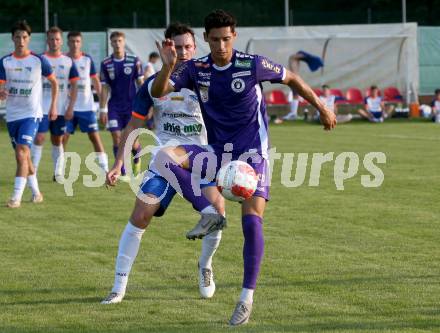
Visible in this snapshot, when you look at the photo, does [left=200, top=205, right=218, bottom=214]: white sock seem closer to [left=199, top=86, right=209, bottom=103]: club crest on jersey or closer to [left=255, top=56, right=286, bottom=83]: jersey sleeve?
[left=199, top=86, right=209, bottom=103]: club crest on jersey

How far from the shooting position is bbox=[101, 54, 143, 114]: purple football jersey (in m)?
17.0

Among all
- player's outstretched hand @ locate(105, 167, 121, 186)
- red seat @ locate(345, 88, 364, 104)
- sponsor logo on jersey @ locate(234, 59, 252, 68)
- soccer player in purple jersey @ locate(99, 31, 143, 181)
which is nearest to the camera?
sponsor logo on jersey @ locate(234, 59, 252, 68)

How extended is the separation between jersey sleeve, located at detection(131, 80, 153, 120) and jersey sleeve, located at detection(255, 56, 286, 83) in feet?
2.97

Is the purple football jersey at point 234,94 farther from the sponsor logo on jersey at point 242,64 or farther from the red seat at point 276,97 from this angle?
the red seat at point 276,97

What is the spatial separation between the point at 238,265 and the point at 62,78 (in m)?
8.36

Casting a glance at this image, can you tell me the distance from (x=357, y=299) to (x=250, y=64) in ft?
5.94

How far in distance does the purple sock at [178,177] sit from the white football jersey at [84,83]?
9641mm

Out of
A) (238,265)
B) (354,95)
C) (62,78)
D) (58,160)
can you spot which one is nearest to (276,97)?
(354,95)

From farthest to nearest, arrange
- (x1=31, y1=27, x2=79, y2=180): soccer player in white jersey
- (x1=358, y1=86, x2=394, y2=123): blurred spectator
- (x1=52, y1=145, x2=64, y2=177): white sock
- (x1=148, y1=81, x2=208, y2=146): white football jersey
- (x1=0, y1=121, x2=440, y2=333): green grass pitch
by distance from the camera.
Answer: (x1=358, y1=86, x2=394, y2=123): blurred spectator, (x1=52, y1=145, x2=64, y2=177): white sock, (x1=31, y1=27, x2=79, y2=180): soccer player in white jersey, (x1=148, y1=81, x2=208, y2=146): white football jersey, (x1=0, y1=121, x2=440, y2=333): green grass pitch

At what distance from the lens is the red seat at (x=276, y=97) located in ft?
119

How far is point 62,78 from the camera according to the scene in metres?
16.6

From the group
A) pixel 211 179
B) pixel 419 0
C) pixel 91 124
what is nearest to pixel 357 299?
pixel 211 179

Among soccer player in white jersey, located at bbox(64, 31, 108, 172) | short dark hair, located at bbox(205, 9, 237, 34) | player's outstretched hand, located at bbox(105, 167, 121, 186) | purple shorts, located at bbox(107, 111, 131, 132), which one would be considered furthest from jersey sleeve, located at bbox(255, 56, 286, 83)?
purple shorts, located at bbox(107, 111, 131, 132)

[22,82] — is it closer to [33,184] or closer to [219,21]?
[33,184]
